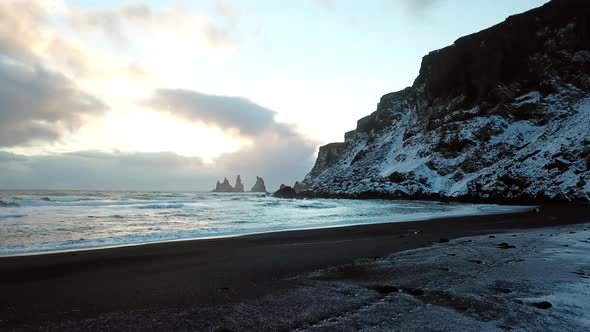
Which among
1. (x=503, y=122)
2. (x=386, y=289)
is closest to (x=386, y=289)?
(x=386, y=289)

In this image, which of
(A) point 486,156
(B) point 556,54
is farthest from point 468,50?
(A) point 486,156

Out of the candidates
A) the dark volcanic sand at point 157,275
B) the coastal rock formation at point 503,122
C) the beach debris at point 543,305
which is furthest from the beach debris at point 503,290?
the coastal rock formation at point 503,122

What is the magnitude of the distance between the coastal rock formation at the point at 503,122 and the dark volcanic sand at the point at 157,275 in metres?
35.0

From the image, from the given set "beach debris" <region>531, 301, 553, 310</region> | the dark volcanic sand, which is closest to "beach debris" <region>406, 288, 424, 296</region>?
"beach debris" <region>531, 301, 553, 310</region>

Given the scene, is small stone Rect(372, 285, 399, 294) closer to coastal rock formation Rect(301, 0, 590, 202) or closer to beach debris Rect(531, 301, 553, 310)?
beach debris Rect(531, 301, 553, 310)

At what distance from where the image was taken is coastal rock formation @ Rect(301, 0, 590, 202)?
40.2 m

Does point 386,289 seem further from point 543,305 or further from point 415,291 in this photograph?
point 543,305

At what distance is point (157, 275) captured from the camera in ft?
22.7

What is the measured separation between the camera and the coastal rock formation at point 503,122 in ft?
132

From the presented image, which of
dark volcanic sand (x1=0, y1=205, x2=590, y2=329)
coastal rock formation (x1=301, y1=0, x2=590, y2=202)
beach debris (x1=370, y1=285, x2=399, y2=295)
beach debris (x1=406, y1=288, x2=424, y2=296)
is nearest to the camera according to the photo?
dark volcanic sand (x1=0, y1=205, x2=590, y2=329)

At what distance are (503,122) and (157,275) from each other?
5875 centimetres

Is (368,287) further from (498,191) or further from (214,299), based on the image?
(498,191)

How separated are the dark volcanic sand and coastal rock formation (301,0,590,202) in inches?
1379

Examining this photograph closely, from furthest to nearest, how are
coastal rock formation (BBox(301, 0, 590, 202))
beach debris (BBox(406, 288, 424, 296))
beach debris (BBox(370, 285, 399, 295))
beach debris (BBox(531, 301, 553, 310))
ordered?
coastal rock formation (BBox(301, 0, 590, 202)) → beach debris (BBox(370, 285, 399, 295)) → beach debris (BBox(406, 288, 424, 296)) → beach debris (BBox(531, 301, 553, 310))
